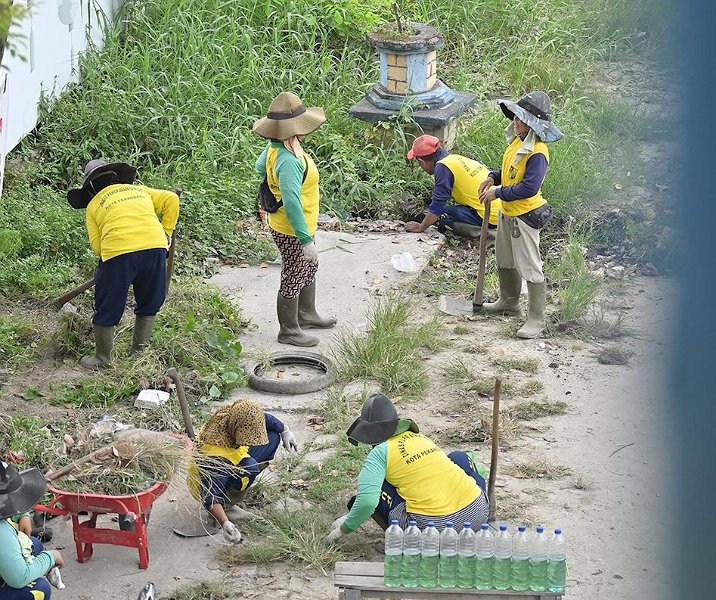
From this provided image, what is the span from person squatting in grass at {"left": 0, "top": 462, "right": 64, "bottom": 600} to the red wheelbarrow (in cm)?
37

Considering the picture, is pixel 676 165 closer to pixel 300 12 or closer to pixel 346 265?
pixel 346 265

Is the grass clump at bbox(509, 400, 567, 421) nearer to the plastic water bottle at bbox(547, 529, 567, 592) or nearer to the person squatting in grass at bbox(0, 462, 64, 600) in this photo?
the plastic water bottle at bbox(547, 529, 567, 592)

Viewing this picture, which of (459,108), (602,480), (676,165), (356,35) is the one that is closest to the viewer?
(676,165)

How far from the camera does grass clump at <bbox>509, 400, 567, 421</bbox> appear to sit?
693cm

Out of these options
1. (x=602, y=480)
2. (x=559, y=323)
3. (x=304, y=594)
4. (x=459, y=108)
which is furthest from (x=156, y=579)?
(x=459, y=108)

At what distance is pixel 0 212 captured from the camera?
8.84 m

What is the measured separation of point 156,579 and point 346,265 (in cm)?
432

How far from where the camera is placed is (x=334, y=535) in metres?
5.45

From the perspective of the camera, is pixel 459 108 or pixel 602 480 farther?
pixel 459 108

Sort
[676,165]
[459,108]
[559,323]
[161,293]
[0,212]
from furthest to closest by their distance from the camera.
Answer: [459,108], [0,212], [559,323], [161,293], [676,165]

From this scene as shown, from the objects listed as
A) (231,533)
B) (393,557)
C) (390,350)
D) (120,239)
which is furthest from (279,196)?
(393,557)

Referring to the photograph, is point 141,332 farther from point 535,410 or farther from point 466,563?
point 466,563

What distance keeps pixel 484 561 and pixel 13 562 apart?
75.6 inches

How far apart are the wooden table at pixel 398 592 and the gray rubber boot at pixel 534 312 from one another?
3694 mm
